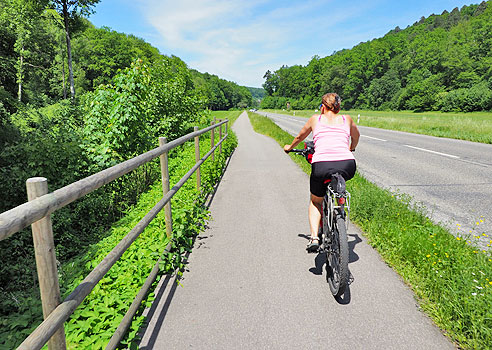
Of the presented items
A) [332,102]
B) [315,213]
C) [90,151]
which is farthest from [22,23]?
[315,213]

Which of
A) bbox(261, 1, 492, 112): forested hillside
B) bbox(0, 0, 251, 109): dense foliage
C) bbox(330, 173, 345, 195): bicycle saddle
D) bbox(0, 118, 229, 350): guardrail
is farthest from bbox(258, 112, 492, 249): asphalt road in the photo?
bbox(261, 1, 492, 112): forested hillside

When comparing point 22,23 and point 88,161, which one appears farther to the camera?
point 22,23

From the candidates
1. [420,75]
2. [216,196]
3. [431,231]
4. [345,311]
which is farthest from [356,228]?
[420,75]

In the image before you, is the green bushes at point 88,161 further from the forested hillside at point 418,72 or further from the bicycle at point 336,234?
the forested hillside at point 418,72

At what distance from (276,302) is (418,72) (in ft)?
308

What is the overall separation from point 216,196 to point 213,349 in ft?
13.3

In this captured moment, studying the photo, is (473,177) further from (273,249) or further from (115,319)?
(115,319)

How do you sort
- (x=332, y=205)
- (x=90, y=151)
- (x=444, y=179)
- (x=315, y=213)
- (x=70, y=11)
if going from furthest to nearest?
(x=70, y=11) < (x=444, y=179) < (x=90, y=151) < (x=315, y=213) < (x=332, y=205)

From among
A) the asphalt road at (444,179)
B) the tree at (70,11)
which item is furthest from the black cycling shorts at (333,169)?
the tree at (70,11)

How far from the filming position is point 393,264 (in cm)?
338

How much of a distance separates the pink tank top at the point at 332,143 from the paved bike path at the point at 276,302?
1.29 metres

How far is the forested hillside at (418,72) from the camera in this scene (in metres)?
62.9

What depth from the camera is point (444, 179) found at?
716 cm

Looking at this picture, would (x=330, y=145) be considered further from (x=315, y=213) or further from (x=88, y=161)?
(x=88, y=161)
